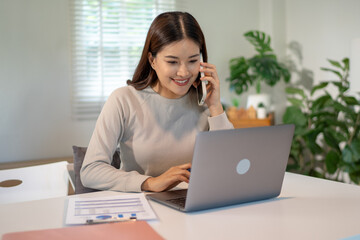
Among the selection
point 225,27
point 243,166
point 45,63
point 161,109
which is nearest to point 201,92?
point 161,109

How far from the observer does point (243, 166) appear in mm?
1132

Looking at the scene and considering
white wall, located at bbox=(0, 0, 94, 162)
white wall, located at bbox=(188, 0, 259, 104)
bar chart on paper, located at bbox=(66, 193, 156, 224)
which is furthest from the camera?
white wall, located at bbox=(188, 0, 259, 104)

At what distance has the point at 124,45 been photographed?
4.00 metres

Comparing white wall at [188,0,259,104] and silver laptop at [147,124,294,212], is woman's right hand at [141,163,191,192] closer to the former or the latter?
silver laptop at [147,124,294,212]

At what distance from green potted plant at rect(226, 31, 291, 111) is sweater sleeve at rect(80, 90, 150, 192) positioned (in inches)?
96.9

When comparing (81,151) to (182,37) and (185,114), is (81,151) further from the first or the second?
(182,37)

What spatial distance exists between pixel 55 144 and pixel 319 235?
3180 mm

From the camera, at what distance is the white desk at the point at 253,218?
937mm

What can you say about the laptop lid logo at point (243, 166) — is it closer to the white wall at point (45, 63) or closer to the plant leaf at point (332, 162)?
the plant leaf at point (332, 162)

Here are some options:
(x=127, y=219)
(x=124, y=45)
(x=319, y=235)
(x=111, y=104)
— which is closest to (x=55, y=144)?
(x=124, y=45)

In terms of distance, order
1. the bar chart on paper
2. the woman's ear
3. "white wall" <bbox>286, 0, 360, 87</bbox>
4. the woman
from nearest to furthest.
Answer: the bar chart on paper < the woman < the woman's ear < "white wall" <bbox>286, 0, 360, 87</bbox>

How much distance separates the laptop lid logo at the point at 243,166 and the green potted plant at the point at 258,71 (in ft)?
9.39

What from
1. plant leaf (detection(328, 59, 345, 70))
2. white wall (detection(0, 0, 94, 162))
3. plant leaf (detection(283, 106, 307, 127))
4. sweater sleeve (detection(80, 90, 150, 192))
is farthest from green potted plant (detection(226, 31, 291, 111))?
sweater sleeve (detection(80, 90, 150, 192))

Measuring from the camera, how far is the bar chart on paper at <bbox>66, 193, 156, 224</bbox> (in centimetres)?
104
